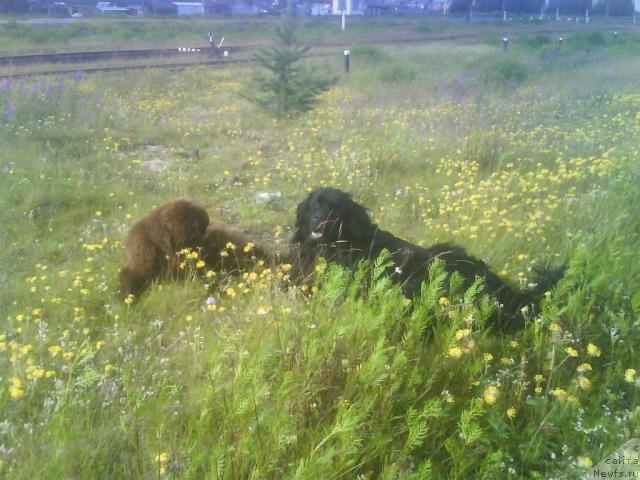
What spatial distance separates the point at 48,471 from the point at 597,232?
4.36m

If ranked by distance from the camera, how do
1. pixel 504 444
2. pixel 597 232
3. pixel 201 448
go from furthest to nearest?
pixel 597 232, pixel 504 444, pixel 201 448

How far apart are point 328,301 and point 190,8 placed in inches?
242

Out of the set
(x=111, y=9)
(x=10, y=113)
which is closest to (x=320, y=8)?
(x=111, y=9)

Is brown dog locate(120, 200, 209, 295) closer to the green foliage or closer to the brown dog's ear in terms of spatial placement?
the brown dog's ear

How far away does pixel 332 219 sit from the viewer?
152 inches

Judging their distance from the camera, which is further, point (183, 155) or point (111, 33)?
point (111, 33)

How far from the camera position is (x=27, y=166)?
6.10 m

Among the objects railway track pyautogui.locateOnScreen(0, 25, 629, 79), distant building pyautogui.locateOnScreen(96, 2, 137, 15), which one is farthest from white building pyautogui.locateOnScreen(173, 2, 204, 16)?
railway track pyautogui.locateOnScreen(0, 25, 629, 79)

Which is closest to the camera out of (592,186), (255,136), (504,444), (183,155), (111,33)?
(504,444)

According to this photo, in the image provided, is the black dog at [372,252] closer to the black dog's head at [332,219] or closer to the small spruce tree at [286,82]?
the black dog's head at [332,219]

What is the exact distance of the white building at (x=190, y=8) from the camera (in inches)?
277

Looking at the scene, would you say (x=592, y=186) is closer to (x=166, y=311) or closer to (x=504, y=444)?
(x=504, y=444)

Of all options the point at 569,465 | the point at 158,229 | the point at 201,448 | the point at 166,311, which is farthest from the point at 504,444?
the point at 158,229

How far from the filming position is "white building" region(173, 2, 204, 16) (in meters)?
7.05
